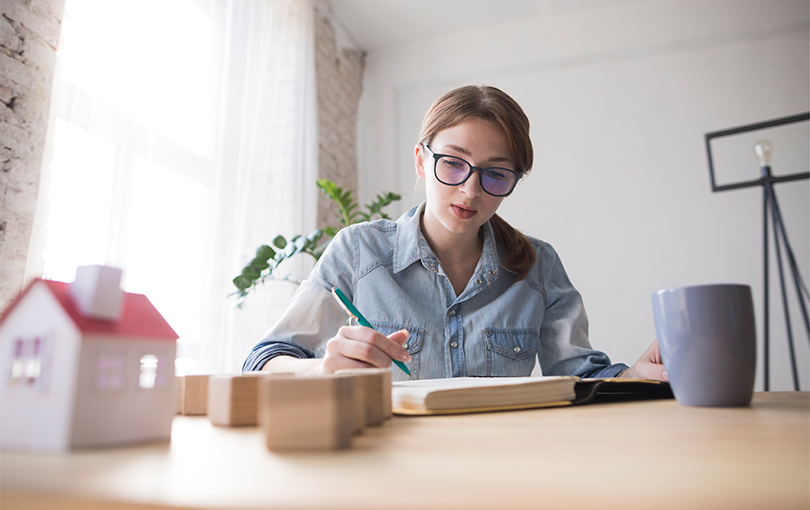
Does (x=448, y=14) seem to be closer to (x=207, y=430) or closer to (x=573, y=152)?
(x=573, y=152)

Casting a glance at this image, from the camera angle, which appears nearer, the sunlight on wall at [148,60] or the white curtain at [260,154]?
the sunlight on wall at [148,60]

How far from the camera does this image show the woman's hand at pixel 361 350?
68 cm

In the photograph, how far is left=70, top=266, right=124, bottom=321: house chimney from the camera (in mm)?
310

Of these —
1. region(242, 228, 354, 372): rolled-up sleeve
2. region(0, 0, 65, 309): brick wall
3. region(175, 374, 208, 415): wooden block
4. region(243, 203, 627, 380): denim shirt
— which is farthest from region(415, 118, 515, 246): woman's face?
region(0, 0, 65, 309): brick wall

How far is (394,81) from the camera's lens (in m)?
4.12

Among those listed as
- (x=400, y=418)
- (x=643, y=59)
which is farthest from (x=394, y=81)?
(x=400, y=418)

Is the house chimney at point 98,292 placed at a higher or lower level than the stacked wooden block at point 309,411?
higher

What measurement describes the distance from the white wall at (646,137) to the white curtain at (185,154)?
1308 millimetres

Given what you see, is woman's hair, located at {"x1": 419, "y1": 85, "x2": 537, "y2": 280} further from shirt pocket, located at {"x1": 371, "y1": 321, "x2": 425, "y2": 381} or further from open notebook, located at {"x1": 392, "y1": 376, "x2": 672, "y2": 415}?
open notebook, located at {"x1": 392, "y1": 376, "x2": 672, "y2": 415}

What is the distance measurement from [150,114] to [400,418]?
6.73ft

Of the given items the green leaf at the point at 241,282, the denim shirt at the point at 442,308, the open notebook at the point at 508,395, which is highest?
the green leaf at the point at 241,282

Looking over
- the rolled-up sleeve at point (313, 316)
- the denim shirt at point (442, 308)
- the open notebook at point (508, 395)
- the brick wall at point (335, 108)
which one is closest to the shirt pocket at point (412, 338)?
the denim shirt at point (442, 308)

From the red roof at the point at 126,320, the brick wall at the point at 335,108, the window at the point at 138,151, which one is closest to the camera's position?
the red roof at the point at 126,320

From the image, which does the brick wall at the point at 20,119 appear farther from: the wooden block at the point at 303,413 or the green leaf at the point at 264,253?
the wooden block at the point at 303,413
